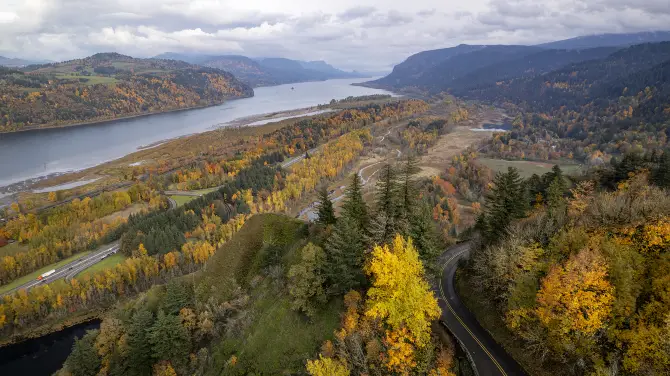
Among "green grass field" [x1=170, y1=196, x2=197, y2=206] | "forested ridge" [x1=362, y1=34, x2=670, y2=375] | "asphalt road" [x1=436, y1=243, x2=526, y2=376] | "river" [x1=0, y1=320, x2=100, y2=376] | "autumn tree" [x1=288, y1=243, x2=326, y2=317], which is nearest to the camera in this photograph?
"forested ridge" [x1=362, y1=34, x2=670, y2=375]

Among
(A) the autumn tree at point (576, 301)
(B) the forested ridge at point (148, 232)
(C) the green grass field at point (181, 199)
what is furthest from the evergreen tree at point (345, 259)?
(C) the green grass field at point (181, 199)

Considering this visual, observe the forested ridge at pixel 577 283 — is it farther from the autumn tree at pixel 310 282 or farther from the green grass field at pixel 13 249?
the green grass field at pixel 13 249

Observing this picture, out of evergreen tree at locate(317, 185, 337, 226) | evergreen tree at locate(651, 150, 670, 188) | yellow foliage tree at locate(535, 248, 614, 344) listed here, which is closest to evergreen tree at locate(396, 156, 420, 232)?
evergreen tree at locate(317, 185, 337, 226)

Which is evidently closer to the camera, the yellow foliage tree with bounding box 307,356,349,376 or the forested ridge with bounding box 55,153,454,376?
the yellow foliage tree with bounding box 307,356,349,376

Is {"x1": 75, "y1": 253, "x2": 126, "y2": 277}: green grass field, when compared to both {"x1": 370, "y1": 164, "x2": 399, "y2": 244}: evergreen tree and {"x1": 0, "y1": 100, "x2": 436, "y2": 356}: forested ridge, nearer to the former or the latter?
{"x1": 0, "y1": 100, "x2": 436, "y2": 356}: forested ridge

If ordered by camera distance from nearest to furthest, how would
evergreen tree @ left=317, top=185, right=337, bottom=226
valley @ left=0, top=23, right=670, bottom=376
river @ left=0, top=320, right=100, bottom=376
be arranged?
valley @ left=0, top=23, right=670, bottom=376
evergreen tree @ left=317, top=185, right=337, bottom=226
river @ left=0, top=320, right=100, bottom=376

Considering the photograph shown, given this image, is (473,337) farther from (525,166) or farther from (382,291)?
(525,166)

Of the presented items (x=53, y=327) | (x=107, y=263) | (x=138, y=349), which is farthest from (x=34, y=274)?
(x=138, y=349)
